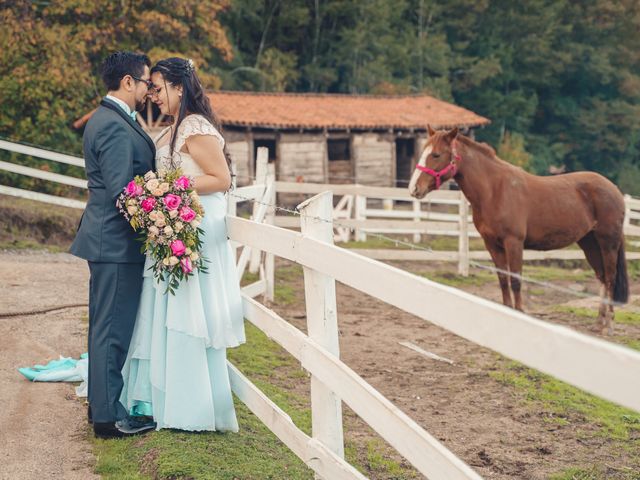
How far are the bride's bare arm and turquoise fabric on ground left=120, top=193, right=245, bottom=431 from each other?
0.12m

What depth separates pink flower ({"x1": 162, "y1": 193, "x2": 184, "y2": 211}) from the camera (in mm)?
4094

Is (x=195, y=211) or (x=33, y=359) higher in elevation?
(x=195, y=211)

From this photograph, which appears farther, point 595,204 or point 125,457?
point 595,204

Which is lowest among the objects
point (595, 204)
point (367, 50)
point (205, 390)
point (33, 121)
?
point (205, 390)

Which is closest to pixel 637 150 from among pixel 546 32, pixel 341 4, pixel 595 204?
pixel 546 32

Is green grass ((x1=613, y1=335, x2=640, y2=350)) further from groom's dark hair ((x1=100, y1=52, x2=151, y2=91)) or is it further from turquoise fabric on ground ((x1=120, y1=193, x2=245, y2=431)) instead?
groom's dark hair ((x1=100, y1=52, x2=151, y2=91))

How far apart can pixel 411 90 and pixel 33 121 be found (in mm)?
28965

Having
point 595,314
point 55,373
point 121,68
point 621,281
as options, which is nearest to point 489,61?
point 621,281

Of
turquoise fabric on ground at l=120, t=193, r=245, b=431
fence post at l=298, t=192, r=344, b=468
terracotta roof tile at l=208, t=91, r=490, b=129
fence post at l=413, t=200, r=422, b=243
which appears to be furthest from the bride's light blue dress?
terracotta roof tile at l=208, t=91, r=490, b=129

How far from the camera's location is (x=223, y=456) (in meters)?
4.16

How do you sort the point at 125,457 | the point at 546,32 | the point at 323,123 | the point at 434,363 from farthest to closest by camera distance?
the point at 546,32 → the point at 323,123 → the point at 434,363 → the point at 125,457

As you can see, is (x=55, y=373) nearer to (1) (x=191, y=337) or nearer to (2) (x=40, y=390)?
(2) (x=40, y=390)

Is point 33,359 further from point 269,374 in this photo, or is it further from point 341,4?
point 341,4

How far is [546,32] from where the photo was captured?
50.2 m
